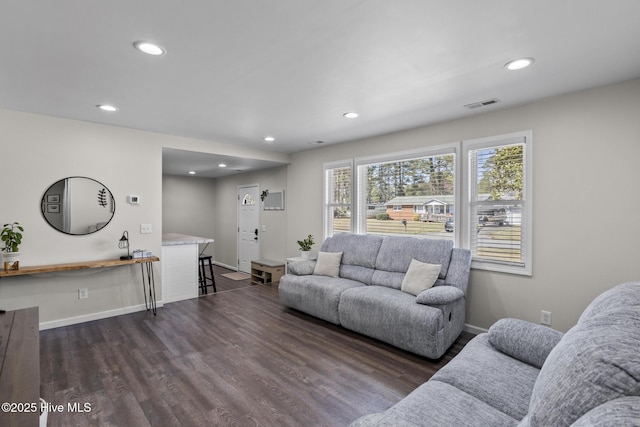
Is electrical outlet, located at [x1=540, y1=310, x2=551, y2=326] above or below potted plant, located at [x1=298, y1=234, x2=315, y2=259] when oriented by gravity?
below

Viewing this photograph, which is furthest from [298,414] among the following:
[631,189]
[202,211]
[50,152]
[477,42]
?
[202,211]

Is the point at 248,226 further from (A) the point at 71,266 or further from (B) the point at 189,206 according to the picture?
(A) the point at 71,266

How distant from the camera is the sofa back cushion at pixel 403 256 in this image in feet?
11.9

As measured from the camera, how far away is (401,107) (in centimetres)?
337

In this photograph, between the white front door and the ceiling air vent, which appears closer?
the ceiling air vent

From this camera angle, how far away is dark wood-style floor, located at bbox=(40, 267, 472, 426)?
2180 mm

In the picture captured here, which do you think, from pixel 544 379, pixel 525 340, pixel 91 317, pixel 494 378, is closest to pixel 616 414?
pixel 544 379

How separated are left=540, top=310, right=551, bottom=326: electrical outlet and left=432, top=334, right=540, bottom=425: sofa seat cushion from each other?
4.96 feet

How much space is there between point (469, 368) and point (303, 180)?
14.7ft

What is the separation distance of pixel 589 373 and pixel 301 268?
12.6ft

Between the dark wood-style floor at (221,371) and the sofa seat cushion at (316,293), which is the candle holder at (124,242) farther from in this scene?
the sofa seat cushion at (316,293)

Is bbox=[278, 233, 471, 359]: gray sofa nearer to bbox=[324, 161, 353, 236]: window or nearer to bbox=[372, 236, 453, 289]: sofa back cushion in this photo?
bbox=[372, 236, 453, 289]: sofa back cushion

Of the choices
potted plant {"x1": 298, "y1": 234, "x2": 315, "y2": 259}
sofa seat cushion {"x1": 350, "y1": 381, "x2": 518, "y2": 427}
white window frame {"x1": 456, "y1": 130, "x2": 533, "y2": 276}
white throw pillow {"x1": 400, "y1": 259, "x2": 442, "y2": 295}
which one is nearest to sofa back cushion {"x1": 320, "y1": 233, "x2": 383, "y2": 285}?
white throw pillow {"x1": 400, "y1": 259, "x2": 442, "y2": 295}

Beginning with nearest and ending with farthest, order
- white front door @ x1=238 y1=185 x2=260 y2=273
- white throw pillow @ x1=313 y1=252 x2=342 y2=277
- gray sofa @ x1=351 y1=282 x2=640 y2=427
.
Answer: gray sofa @ x1=351 y1=282 x2=640 y2=427 < white throw pillow @ x1=313 y1=252 x2=342 y2=277 < white front door @ x1=238 y1=185 x2=260 y2=273
